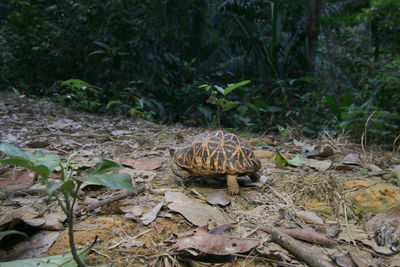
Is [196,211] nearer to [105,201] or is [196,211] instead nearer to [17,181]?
[105,201]

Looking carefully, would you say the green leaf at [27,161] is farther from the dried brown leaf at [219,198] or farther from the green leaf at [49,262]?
the dried brown leaf at [219,198]

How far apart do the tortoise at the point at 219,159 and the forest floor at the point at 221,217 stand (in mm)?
128

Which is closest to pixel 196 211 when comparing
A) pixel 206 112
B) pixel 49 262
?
pixel 49 262

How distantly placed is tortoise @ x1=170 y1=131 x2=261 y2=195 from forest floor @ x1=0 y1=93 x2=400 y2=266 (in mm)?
128

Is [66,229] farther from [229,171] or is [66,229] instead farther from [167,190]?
[229,171]

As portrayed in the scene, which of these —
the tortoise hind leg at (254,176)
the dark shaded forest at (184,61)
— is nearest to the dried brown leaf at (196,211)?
the tortoise hind leg at (254,176)

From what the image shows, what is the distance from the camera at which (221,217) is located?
1.81m

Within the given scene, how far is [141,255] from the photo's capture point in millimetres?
1391

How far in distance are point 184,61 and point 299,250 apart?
22.4 feet

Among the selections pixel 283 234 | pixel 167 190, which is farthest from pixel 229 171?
pixel 283 234

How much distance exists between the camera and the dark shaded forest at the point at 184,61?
6.52m

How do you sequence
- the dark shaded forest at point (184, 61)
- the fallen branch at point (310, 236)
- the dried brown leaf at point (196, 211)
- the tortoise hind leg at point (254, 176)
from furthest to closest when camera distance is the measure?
the dark shaded forest at point (184, 61)
the tortoise hind leg at point (254, 176)
the dried brown leaf at point (196, 211)
the fallen branch at point (310, 236)

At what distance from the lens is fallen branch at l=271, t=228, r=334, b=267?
1337 mm

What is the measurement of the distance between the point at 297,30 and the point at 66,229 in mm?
8345
